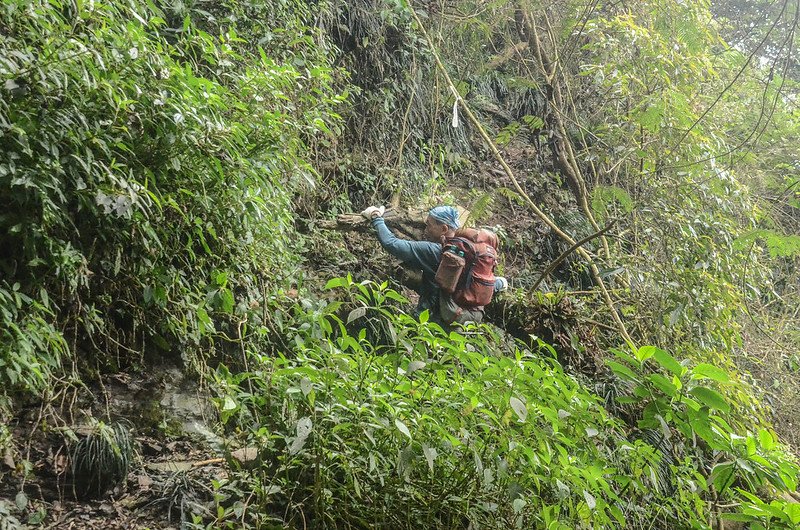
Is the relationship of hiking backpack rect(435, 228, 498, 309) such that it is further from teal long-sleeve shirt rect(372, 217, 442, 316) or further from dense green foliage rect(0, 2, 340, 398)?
dense green foliage rect(0, 2, 340, 398)

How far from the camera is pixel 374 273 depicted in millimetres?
5973

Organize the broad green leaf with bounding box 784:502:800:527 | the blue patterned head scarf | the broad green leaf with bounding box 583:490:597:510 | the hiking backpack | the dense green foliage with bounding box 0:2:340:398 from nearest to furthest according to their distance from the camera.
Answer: the broad green leaf with bounding box 583:490:597:510
the broad green leaf with bounding box 784:502:800:527
the dense green foliage with bounding box 0:2:340:398
the hiking backpack
the blue patterned head scarf

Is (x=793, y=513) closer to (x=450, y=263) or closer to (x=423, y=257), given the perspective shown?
(x=450, y=263)

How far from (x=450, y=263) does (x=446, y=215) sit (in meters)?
0.45

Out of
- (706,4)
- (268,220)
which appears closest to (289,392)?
(268,220)

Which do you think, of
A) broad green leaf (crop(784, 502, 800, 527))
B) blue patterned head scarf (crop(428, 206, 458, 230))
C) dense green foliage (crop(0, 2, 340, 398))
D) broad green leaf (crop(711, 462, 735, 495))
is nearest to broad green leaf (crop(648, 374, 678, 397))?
broad green leaf (crop(711, 462, 735, 495))

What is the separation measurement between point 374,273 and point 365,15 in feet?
10.3

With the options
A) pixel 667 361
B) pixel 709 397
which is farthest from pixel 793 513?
pixel 667 361

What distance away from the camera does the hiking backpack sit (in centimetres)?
518

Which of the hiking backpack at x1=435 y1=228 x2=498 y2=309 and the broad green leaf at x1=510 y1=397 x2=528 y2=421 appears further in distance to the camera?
the hiking backpack at x1=435 y1=228 x2=498 y2=309

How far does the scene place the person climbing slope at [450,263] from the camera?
521 centimetres

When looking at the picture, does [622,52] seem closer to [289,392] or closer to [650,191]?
[650,191]

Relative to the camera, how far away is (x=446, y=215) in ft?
17.6

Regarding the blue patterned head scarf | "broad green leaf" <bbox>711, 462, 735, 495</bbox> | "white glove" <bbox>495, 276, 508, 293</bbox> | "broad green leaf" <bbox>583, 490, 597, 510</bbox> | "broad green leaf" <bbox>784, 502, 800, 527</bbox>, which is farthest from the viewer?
"white glove" <bbox>495, 276, 508, 293</bbox>
